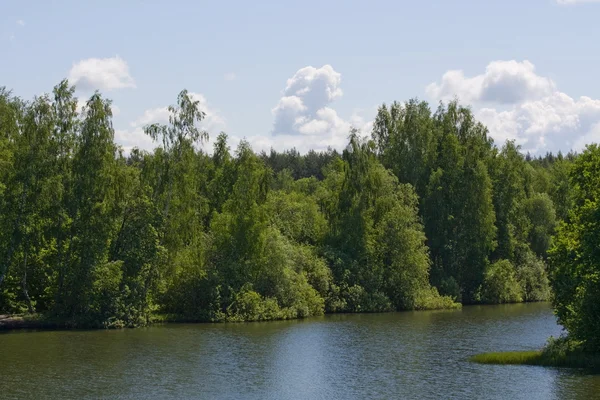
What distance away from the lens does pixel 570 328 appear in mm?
41375

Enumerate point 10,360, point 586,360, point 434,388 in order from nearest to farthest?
point 434,388 → point 586,360 → point 10,360

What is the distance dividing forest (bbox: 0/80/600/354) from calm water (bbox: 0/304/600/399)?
15.1 feet

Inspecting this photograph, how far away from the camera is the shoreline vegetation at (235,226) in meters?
60.1

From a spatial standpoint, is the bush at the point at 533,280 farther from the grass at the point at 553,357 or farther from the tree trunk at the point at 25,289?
the tree trunk at the point at 25,289

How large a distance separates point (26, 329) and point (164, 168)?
1645 centimetres

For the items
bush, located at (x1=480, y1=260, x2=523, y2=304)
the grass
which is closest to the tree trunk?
the grass

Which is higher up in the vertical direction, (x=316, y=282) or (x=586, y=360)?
(x=316, y=282)

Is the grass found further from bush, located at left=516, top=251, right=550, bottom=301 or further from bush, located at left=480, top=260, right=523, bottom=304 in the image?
bush, located at left=516, top=251, right=550, bottom=301

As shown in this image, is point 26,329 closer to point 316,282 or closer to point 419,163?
point 316,282

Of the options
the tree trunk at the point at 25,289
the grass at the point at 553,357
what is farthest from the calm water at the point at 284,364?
the tree trunk at the point at 25,289

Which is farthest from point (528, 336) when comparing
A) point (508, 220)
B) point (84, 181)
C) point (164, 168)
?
point (508, 220)

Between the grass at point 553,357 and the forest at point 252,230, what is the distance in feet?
3.81

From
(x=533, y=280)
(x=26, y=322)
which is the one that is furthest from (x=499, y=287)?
(x=26, y=322)

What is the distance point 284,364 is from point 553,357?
48.8 feet
